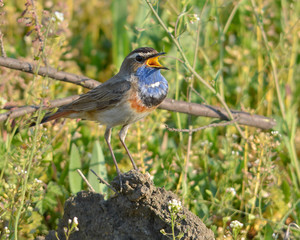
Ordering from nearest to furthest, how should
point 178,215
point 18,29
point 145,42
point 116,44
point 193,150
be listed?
1. point 178,215
2. point 193,150
3. point 145,42
4. point 116,44
5. point 18,29

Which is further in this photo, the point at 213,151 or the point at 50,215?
the point at 213,151

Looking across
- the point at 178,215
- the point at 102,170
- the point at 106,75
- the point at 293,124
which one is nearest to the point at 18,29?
A: the point at 106,75

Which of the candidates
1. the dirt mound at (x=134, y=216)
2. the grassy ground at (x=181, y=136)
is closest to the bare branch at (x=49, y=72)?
the grassy ground at (x=181, y=136)

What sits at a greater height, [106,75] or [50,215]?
[106,75]

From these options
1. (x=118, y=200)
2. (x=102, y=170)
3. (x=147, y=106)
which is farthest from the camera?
(x=102, y=170)

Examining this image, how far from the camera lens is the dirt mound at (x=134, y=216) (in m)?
3.38

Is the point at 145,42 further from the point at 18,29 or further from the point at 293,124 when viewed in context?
the point at 18,29

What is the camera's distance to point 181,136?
5270 millimetres

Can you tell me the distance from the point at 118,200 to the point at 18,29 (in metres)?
5.03

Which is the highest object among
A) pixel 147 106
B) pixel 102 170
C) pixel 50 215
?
pixel 147 106

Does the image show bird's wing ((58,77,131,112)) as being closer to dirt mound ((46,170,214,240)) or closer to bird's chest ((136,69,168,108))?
bird's chest ((136,69,168,108))

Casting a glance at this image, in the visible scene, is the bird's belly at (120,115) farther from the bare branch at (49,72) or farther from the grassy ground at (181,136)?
the bare branch at (49,72)

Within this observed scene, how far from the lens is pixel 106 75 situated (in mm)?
7352

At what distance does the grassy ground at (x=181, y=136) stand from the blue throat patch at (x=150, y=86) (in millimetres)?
276
